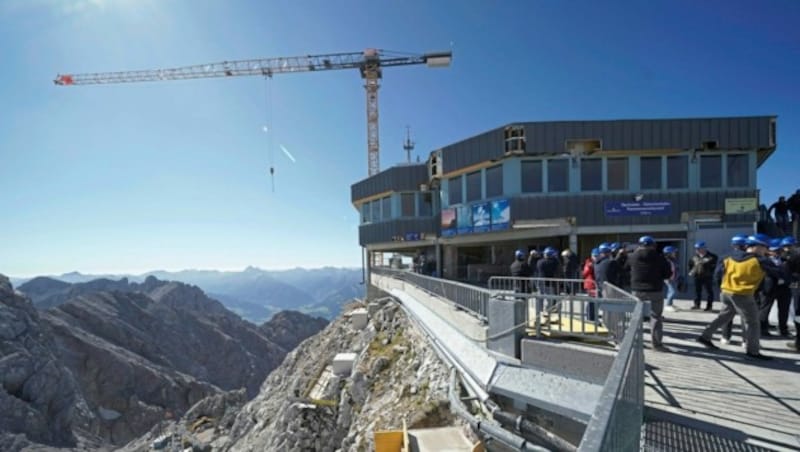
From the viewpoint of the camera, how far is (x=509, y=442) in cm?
509

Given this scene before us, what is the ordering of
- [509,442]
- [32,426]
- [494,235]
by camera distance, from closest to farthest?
[509,442]
[494,235]
[32,426]

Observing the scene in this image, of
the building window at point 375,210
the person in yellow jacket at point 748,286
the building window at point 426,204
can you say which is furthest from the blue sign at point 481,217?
the person in yellow jacket at point 748,286

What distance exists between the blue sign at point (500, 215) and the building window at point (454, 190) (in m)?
2.91

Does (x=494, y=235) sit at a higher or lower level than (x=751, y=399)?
higher

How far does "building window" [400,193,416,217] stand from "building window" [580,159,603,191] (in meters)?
11.3

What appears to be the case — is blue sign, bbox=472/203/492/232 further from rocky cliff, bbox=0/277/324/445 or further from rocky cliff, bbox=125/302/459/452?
rocky cliff, bbox=0/277/324/445

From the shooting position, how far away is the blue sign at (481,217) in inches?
762

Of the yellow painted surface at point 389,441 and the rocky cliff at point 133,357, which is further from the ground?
the yellow painted surface at point 389,441

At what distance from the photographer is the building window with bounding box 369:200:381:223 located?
1122 inches

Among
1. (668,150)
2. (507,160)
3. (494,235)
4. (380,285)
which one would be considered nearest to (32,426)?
(380,285)

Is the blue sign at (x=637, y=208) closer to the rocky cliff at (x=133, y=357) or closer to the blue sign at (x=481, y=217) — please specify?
the blue sign at (x=481, y=217)

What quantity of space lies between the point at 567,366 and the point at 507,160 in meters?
14.2

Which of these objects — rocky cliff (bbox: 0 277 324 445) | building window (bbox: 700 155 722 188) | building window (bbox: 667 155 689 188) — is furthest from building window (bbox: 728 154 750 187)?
rocky cliff (bbox: 0 277 324 445)

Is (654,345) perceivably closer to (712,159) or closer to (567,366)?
(567,366)
